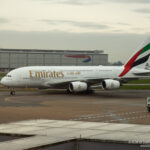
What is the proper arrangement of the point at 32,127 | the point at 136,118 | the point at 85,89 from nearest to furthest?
the point at 32,127 → the point at 136,118 → the point at 85,89

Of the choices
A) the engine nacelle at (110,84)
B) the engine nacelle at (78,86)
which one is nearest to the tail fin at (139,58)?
the engine nacelle at (110,84)

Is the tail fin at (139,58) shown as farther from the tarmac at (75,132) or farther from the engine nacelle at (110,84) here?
the tarmac at (75,132)

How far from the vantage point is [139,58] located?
6038 centimetres

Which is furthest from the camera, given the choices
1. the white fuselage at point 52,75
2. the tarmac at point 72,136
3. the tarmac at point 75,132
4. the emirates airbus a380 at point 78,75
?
the white fuselage at point 52,75

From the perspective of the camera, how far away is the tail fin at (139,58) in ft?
197

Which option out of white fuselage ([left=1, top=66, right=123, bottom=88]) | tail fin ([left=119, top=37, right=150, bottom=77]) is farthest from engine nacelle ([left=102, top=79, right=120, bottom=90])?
tail fin ([left=119, top=37, right=150, bottom=77])

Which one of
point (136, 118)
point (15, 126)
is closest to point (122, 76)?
point (136, 118)

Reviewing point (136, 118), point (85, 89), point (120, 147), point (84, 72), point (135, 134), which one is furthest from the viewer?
point (84, 72)

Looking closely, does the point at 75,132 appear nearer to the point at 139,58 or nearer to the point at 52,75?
the point at 52,75

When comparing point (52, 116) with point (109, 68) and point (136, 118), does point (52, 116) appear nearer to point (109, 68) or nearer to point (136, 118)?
point (136, 118)

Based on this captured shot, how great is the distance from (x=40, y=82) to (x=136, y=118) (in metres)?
27.9

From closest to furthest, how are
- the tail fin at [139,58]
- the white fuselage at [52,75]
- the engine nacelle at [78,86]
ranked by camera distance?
the engine nacelle at [78,86]
the white fuselage at [52,75]
the tail fin at [139,58]

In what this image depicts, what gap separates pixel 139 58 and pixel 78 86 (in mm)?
12812

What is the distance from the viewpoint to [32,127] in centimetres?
1947
